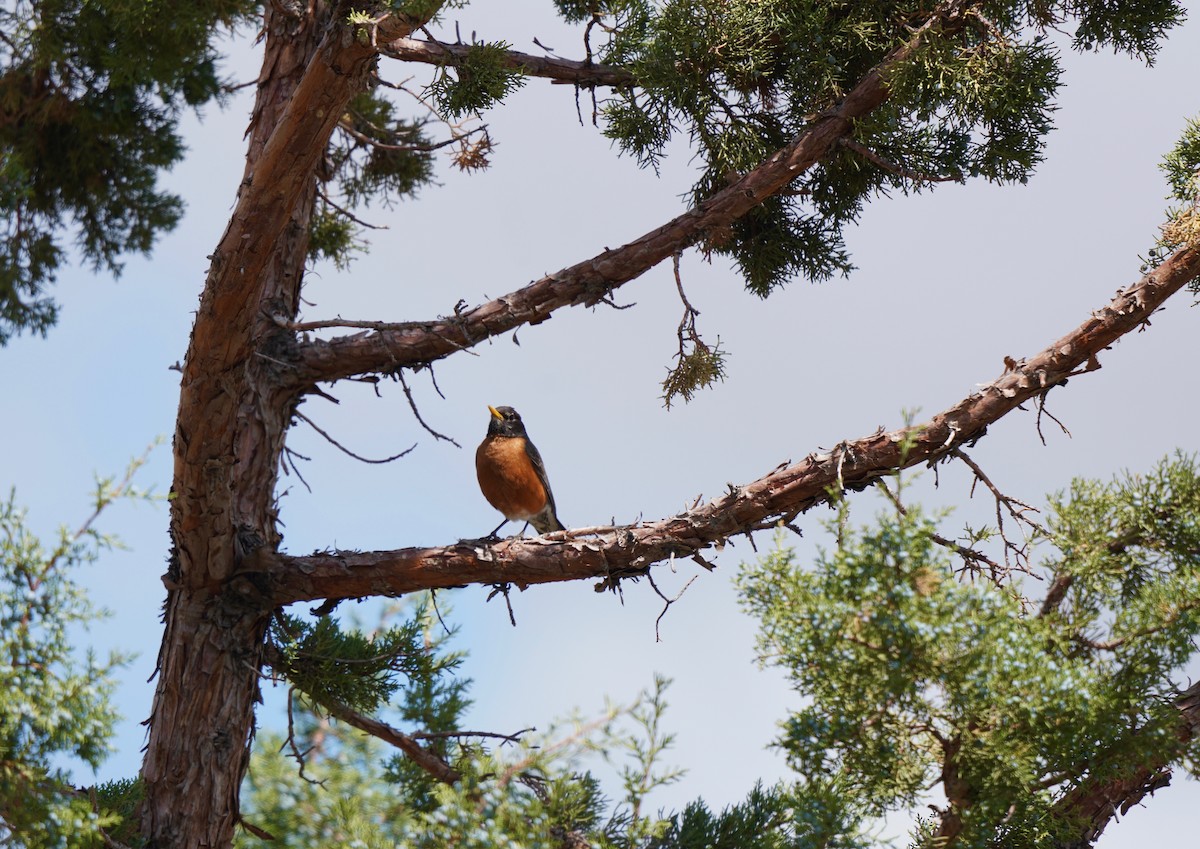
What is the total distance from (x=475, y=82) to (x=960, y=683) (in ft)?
8.22

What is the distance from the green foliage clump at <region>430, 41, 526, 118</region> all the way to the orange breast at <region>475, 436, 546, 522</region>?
6.51 feet

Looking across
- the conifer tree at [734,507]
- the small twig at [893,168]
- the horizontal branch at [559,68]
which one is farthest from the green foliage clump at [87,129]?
the small twig at [893,168]

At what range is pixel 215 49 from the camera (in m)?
7.15

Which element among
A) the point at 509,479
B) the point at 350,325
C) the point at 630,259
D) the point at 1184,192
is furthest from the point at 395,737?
the point at 1184,192

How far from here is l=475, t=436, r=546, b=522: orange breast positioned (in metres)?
5.57

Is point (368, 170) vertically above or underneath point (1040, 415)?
above

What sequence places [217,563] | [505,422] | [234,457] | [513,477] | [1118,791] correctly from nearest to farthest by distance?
[1118,791], [234,457], [217,563], [513,477], [505,422]

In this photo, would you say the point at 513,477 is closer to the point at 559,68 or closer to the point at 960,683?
the point at 559,68

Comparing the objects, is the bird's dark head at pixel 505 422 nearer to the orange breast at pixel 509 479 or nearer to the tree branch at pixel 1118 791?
the orange breast at pixel 509 479

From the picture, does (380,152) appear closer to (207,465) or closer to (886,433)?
(207,465)

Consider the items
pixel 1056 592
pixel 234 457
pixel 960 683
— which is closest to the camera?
pixel 960 683

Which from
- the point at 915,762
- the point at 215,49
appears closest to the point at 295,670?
the point at 915,762

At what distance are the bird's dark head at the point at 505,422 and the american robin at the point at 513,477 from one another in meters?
0.16

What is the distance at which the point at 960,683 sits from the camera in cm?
305
